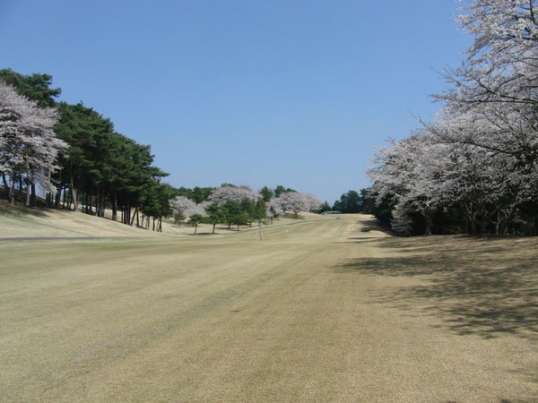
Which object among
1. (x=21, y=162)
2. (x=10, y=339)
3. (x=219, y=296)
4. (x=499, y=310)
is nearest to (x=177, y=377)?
(x=10, y=339)

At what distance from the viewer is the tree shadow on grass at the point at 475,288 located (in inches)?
291

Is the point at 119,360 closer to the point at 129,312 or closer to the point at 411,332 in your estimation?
the point at 129,312

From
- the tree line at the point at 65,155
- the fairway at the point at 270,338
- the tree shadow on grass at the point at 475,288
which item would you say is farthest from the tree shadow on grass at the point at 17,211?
the tree shadow on grass at the point at 475,288

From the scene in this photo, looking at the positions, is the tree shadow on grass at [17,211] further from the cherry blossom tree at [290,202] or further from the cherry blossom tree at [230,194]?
the cherry blossom tree at [290,202]

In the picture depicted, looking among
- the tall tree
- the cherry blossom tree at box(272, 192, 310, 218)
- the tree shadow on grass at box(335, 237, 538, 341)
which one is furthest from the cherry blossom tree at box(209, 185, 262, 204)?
the tree shadow on grass at box(335, 237, 538, 341)

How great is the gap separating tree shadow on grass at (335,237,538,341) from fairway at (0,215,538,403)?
56 millimetres

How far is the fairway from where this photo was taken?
4758mm

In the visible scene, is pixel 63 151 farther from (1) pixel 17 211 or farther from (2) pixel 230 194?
(2) pixel 230 194

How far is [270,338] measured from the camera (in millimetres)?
6660

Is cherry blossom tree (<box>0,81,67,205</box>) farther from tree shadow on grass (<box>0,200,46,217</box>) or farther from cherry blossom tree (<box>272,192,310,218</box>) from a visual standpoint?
cherry blossom tree (<box>272,192,310,218</box>)

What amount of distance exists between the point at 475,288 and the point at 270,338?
6712 millimetres

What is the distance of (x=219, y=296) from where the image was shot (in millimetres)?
10242

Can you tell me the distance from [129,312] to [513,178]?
52.7 ft

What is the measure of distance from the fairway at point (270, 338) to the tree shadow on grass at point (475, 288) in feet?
0.18
